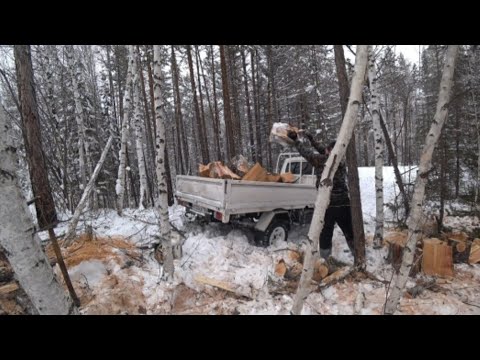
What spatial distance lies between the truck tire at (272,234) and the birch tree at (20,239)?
4.63m

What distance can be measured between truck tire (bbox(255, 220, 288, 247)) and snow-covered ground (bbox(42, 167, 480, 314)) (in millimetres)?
177

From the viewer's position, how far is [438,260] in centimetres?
479

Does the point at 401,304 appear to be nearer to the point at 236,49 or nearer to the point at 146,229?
the point at 146,229

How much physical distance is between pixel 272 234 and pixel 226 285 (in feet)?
6.91

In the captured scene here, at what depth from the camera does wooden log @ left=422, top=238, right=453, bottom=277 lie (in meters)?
4.76

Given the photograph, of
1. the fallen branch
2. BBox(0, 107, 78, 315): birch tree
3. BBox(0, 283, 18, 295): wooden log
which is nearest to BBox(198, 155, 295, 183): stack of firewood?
the fallen branch

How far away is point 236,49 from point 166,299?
15000 millimetres

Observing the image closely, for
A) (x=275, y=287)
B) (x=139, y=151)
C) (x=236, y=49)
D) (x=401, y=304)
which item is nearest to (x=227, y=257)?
(x=275, y=287)

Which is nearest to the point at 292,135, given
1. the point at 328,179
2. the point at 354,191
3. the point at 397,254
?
the point at 354,191

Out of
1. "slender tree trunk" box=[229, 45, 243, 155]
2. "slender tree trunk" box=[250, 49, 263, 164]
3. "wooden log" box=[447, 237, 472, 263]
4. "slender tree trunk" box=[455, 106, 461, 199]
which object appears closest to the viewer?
"wooden log" box=[447, 237, 472, 263]

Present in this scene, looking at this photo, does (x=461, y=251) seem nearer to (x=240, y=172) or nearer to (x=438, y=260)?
(x=438, y=260)

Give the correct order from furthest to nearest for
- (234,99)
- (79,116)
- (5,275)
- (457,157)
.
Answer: (234,99), (457,157), (79,116), (5,275)

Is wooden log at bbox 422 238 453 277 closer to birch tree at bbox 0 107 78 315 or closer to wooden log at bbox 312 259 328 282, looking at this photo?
wooden log at bbox 312 259 328 282

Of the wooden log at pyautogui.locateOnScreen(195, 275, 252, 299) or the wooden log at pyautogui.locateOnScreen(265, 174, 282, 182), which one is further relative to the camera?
the wooden log at pyautogui.locateOnScreen(265, 174, 282, 182)
